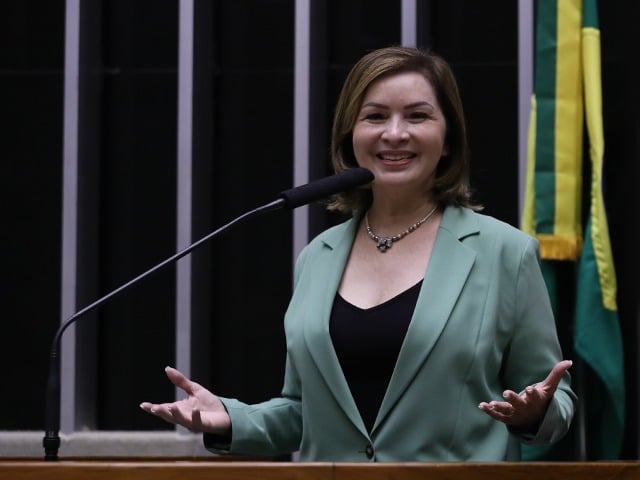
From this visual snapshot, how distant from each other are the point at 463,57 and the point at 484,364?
10.7 feet

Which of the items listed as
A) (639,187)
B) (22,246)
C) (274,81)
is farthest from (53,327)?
(639,187)

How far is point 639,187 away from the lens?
4.96m

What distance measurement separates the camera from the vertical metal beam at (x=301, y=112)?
5508 millimetres

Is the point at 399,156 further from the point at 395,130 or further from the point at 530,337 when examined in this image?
the point at 530,337

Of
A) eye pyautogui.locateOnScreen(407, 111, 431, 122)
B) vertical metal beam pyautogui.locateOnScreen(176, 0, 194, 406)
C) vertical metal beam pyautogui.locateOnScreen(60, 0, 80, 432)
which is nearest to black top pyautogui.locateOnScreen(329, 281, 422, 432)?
eye pyautogui.locateOnScreen(407, 111, 431, 122)

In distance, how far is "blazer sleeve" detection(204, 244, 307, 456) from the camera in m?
2.53

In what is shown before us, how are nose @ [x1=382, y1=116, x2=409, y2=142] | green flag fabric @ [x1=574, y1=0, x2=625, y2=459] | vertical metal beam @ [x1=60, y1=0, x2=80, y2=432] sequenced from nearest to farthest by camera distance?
nose @ [x1=382, y1=116, x2=409, y2=142], green flag fabric @ [x1=574, y1=0, x2=625, y2=459], vertical metal beam @ [x1=60, y1=0, x2=80, y2=432]

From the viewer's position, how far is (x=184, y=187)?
557 cm

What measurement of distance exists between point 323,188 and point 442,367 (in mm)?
406

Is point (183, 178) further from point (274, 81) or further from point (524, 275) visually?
point (524, 275)

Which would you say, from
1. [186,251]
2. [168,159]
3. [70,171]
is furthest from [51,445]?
[168,159]

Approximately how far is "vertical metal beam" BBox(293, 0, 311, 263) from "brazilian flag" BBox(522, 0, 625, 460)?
1.12 m

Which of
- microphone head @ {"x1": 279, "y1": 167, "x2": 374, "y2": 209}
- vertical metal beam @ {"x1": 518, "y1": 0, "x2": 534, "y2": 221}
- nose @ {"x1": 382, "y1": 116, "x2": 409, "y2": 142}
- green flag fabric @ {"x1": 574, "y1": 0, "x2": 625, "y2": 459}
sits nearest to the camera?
microphone head @ {"x1": 279, "y1": 167, "x2": 374, "y2": 209}

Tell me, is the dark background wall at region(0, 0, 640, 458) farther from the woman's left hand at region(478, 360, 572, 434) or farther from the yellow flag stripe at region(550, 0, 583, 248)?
the woman's left hand at region(478, 360, 572, 434)
